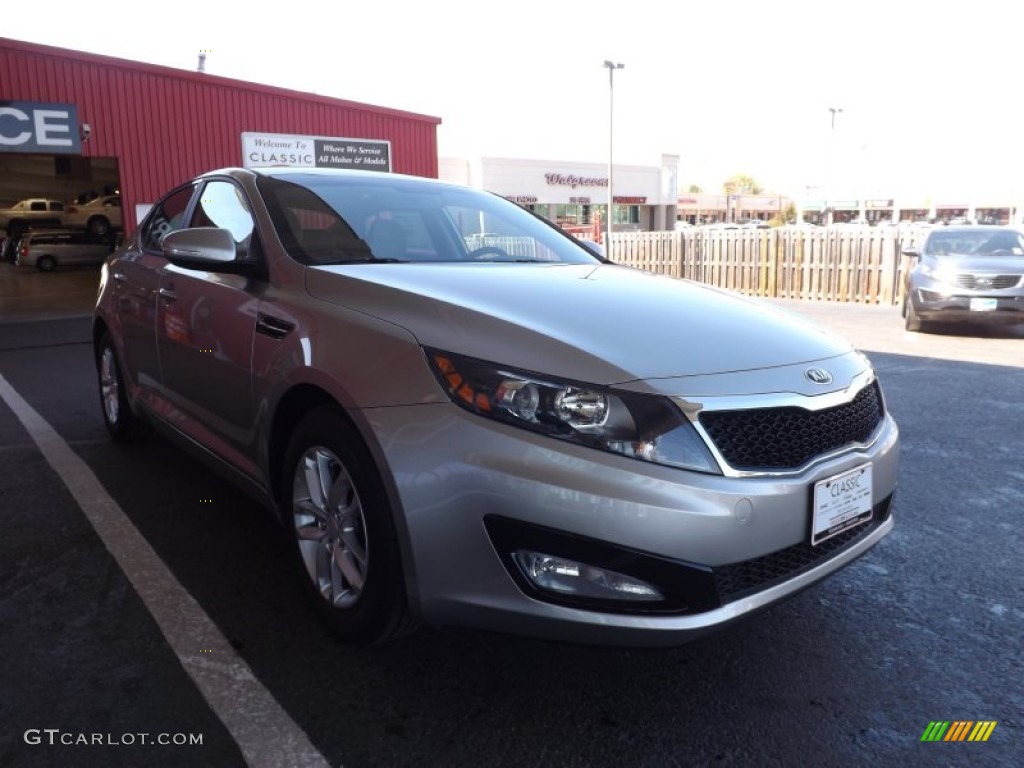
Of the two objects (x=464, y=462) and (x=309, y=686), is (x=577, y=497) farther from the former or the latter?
(x=309, y=686)

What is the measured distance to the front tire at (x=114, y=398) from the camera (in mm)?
4688

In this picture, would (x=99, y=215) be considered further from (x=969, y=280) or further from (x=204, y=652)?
(x=204, y=652)

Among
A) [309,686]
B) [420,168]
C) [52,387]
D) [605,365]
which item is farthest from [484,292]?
[420,168]

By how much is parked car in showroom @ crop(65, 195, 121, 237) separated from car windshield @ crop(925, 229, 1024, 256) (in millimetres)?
26717

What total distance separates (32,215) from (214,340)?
1304 inches

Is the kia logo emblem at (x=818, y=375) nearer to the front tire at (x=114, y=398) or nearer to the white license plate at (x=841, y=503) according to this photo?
the white license plate at (x=841, y=503)

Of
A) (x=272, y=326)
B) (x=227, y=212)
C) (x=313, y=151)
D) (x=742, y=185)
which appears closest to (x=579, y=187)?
(x=313, y=151)

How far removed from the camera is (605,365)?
2072 millimetres

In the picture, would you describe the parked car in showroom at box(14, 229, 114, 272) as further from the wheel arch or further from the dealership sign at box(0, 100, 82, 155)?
the wheel arch

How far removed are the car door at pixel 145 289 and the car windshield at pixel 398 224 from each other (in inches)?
39.1

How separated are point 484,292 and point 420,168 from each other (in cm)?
1726

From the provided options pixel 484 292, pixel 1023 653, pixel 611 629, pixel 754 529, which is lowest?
pixel 1023 653

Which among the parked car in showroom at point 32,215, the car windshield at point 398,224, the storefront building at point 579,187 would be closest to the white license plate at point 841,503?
the car windshield at point 398,224

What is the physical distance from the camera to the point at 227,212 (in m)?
3.52
